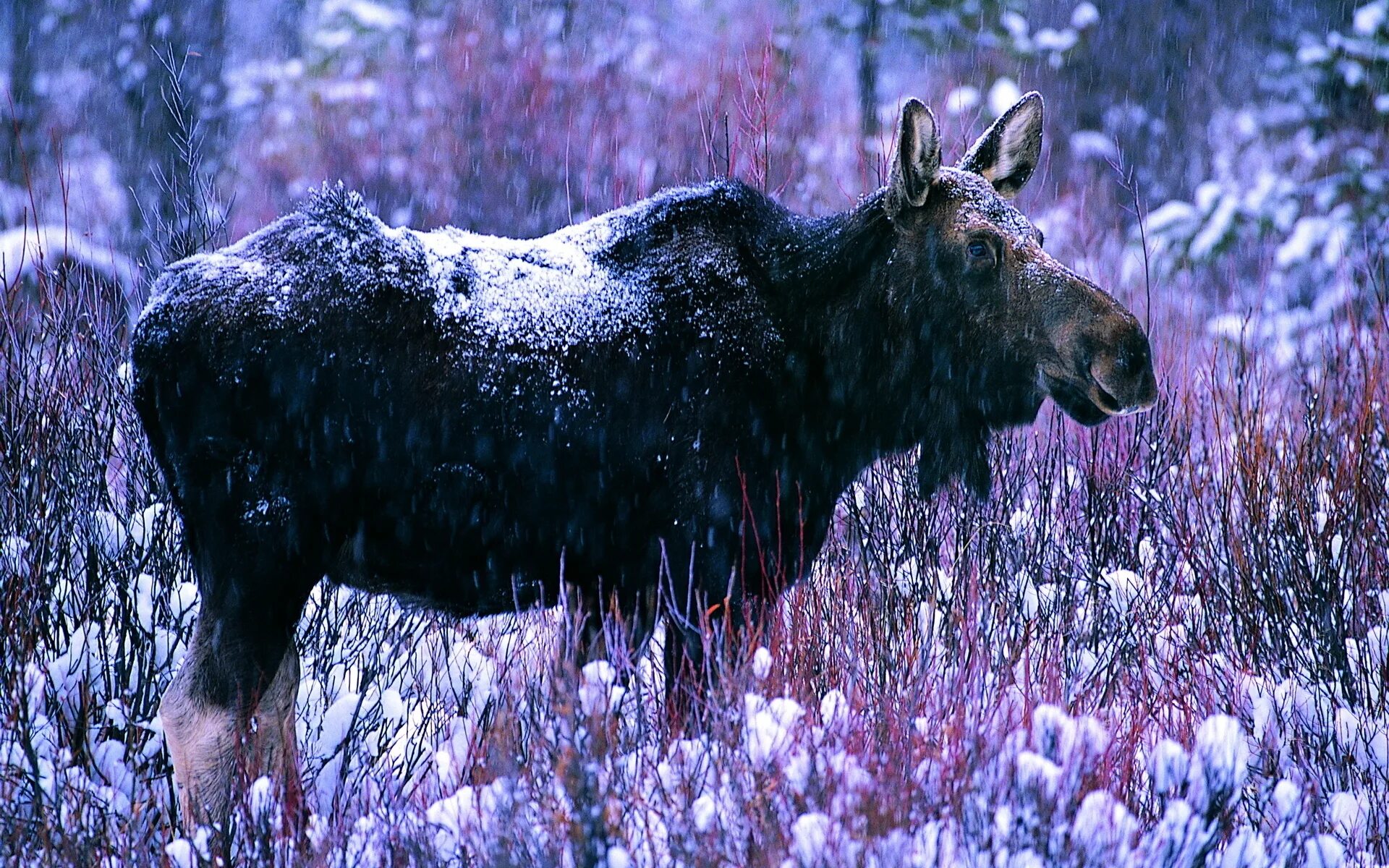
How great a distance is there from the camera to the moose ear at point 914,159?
4.26 metres

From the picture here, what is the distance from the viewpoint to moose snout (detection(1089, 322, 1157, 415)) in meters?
3.98

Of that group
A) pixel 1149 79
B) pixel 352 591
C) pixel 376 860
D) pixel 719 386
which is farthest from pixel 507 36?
pixel 376 860

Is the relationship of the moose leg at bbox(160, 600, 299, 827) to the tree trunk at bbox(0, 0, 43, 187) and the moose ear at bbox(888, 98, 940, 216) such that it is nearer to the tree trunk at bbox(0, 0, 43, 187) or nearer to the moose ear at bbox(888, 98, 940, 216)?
the moose ear at bbox(888, 98, 940, 216)

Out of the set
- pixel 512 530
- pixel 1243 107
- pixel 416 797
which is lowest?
pixel 416 797

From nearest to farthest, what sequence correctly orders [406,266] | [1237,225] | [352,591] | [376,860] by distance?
[376,860] < [406,266] < [352,591] < [1237,225]

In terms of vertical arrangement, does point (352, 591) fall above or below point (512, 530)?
below

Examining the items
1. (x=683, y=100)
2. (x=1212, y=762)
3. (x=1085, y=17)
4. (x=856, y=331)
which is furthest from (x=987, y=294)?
(x=1085, y=17)

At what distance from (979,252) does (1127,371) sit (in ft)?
2.14

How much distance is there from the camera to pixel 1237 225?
54.2 ft

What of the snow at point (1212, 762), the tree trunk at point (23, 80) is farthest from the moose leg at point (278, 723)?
the tree trunk at point (23, 80)

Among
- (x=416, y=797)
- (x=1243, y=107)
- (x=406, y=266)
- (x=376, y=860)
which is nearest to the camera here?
(x=376, y=860)

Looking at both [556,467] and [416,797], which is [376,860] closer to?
[416,797]

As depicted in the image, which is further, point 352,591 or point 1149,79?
point 1149,79

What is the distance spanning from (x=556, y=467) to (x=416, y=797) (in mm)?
991
